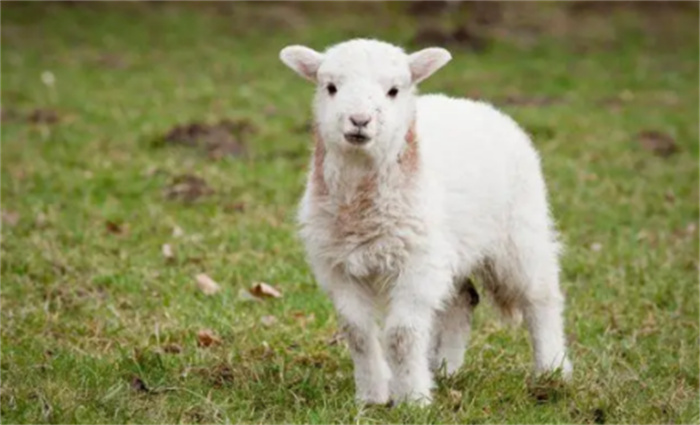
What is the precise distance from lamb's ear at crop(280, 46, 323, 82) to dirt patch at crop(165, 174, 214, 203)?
4.27m

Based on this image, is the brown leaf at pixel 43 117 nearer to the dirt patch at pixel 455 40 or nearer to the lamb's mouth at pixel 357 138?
the dirt patch at pixel 455 40

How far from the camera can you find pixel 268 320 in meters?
6.75

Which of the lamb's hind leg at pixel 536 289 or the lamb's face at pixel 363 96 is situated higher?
the lamb's face at pixel 363 96

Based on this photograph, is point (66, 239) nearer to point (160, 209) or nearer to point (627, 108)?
→ point (160, 209)

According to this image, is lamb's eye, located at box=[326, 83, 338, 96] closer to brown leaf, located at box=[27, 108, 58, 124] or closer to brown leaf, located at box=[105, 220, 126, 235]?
brown leaf, located at box=[105, 220, 126, 235]

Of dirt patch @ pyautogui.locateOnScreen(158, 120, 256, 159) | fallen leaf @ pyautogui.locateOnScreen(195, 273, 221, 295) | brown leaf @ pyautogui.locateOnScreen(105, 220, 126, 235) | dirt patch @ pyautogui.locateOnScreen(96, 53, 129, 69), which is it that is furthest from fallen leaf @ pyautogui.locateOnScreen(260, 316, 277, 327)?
dirt patch @ pyautogui.locateOnScreen(96, 53, 129, 69)

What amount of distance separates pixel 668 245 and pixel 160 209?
3.66 metres

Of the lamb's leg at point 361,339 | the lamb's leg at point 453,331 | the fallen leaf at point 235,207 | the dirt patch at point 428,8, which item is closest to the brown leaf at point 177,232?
the fallen leaf at point 235,207

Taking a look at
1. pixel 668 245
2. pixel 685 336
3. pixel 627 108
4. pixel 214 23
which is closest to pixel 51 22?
pixel 214 23

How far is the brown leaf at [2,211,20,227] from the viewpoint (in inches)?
341

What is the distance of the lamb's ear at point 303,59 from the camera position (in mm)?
5324

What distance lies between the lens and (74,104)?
13453 millimetres

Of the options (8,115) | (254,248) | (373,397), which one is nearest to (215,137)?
(8,115)

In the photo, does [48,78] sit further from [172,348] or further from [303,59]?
[303,59]
